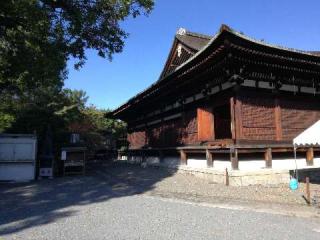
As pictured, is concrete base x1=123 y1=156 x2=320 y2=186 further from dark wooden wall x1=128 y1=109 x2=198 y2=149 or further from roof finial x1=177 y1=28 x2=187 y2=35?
roof finial x1=177 y1=28 x2=187 y2=35

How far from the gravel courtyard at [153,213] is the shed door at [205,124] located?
2.57 metres

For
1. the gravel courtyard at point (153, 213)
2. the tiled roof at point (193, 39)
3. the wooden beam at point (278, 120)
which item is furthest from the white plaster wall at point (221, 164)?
the tiled roof at point (193, 39)

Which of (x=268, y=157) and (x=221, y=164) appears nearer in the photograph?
(x=268, y=157)

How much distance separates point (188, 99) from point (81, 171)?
21.7 feet

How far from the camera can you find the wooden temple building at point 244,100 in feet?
34.9

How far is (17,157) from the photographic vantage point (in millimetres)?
13758

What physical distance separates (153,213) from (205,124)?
681 centimetres

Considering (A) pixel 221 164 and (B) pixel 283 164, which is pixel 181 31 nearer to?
(A) pixel 221 164

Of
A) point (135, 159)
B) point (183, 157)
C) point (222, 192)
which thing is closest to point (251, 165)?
point (222, 192)


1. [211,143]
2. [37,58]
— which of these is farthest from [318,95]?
[37,58]

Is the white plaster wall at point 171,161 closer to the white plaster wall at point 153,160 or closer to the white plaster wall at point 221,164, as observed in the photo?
the white plaster wall at point 153,160

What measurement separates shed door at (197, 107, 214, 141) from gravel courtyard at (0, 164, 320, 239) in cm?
257

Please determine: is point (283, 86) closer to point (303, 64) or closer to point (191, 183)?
point (303, 64)

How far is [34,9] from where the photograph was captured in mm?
9328
